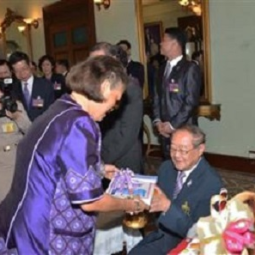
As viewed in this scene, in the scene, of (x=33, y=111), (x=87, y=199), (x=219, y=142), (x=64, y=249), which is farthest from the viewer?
→ (x=219, y=142)

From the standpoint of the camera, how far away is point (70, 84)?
5.36 feet

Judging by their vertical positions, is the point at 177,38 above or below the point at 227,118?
above

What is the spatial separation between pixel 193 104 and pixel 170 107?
0.19 meters

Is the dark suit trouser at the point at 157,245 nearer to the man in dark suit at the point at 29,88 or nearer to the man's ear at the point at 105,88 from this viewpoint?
the man's ear at the point at 105,88

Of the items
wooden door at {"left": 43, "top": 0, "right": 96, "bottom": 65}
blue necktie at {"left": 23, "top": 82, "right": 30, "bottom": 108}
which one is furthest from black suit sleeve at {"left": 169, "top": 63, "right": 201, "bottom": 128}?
wooden door at {"left": 43, "top": 0, "right": 96, "bottom": 65}

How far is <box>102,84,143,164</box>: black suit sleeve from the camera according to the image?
246 cm

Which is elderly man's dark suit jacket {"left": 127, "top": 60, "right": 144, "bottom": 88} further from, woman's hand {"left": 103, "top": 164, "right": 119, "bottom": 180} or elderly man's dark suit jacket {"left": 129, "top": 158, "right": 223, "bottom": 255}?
woman's hand {"left": 103, "top": 164, "right": 119, "bottom": 180}

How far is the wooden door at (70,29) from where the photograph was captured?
739cm

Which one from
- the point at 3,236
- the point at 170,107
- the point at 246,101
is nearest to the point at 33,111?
the point at 170,107

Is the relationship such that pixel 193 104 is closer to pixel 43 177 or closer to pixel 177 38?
pixel 177 38

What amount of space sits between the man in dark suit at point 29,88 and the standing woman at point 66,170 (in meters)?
1.80

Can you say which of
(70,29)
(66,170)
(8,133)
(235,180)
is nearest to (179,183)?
(66,170)

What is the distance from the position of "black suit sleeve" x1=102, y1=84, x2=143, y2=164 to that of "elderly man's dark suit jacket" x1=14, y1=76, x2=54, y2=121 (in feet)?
3.51

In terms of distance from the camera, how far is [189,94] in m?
3.76
